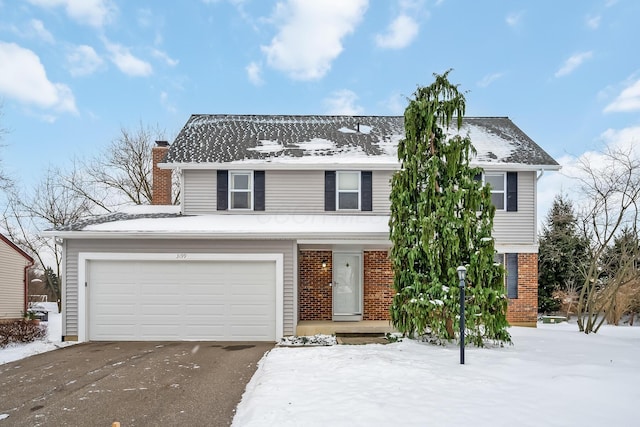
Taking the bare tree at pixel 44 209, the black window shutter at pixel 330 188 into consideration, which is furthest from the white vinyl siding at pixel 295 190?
the bare tree at pixel 44 209

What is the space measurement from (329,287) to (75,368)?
22.5ft

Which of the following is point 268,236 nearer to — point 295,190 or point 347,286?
point 295,190

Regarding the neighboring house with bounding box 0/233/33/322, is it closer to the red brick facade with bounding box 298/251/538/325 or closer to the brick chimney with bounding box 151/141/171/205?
the brick chimney with bounding box 151/141/171/205

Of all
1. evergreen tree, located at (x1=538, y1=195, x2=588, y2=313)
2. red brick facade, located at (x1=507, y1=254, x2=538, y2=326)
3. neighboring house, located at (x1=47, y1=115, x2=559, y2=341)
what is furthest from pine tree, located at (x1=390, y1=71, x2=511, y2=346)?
evergreen tree, located at (x1=538, y1=195, x2=588, y2=313)

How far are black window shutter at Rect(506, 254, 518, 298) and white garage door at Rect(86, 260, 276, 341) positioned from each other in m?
7.50

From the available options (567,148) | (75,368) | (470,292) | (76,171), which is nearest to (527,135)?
(567,148)

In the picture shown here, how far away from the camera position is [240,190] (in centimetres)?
1248

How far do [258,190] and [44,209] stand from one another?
64.7 ft

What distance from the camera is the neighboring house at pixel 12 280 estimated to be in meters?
17.2

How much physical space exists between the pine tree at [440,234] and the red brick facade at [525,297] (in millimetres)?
4564

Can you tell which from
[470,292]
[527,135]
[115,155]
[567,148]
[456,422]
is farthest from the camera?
[115,155]

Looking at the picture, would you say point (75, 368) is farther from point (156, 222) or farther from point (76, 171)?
point (76, 171)

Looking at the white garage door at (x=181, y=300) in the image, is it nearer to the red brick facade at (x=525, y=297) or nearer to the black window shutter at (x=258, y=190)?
the black window shutter at (x=258, y=190)

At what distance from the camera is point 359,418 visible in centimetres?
484
